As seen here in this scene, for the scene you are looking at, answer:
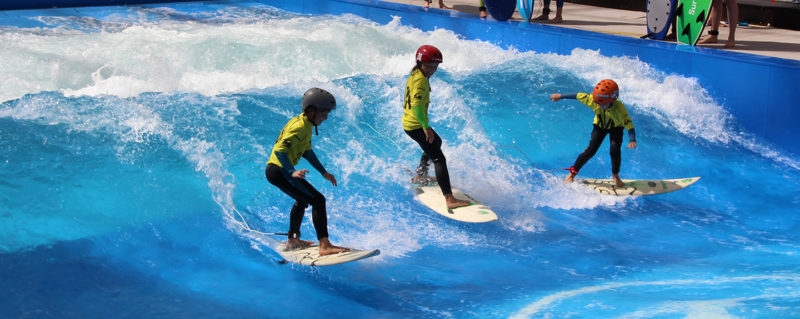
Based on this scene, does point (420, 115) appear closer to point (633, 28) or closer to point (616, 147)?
point (616, 147)

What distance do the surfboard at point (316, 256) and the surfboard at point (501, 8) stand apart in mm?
8708

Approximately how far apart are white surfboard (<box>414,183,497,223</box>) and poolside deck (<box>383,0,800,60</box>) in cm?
539

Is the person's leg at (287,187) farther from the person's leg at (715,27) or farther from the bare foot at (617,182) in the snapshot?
the person's leg at (715,27)

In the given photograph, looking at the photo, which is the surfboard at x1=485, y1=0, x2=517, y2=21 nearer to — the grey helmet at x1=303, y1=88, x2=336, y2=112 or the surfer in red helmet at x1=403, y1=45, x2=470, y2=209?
the surfer in red helmet at x1=403, y1=45, x2=470, y2=209

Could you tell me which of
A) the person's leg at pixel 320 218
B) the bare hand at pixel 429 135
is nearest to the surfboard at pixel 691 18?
the bare hand at pixel 429 135

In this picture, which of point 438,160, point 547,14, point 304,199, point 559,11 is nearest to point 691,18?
point 559,11

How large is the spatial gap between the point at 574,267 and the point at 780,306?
1.49 meters

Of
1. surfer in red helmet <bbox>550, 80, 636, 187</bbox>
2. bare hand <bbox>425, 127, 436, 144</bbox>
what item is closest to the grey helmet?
bare hand <bbox>425, 127, 436, 144</bbox>

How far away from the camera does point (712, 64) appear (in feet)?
29.3

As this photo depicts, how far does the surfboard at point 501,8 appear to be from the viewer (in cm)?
1275

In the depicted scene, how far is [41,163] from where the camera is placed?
257 inches

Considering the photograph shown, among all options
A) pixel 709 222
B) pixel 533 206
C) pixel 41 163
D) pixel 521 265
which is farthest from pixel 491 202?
pixel 41 163

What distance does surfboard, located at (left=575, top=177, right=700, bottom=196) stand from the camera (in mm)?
6984

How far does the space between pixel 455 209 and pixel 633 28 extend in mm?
7727
